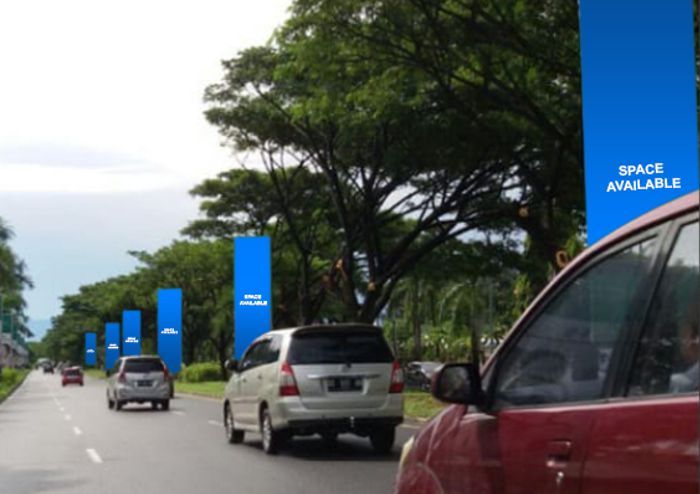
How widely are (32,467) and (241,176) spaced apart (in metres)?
31.0

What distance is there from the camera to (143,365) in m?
31.5

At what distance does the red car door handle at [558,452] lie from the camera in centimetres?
336

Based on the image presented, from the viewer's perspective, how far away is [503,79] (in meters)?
22.6

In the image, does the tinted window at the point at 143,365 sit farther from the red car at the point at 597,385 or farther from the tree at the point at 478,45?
the red car at the point at 597,385

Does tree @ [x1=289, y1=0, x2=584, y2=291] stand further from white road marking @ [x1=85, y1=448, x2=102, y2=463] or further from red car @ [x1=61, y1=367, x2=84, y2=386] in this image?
red car @ [x1=61, y1=367, x2=84, y2=386]

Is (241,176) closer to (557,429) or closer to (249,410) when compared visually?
(249,410)

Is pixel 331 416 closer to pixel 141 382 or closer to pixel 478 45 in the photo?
pixel 478 45

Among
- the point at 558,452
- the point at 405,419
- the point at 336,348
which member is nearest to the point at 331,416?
the point at 336,348

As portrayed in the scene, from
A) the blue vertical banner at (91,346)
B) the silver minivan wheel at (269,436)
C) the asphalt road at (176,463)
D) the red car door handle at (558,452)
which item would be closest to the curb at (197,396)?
the asphalt road at (176,463)

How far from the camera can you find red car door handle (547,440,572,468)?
3361 millimetres

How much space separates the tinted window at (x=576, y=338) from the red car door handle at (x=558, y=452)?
0.54 ft

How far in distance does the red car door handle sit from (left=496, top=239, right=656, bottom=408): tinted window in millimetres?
165

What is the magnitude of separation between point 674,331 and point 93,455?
14.3 metres

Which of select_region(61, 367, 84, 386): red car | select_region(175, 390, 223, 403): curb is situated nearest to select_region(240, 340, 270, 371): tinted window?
select_region(175, 390, 223, 403): curb
